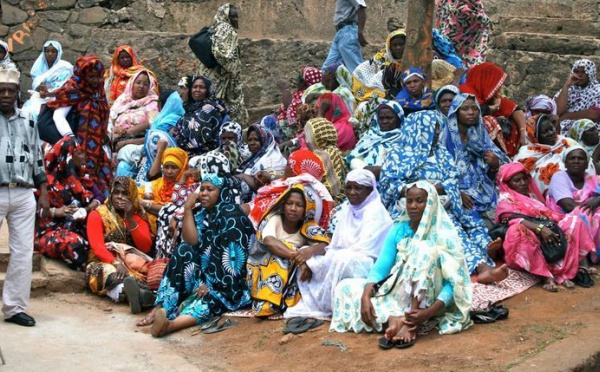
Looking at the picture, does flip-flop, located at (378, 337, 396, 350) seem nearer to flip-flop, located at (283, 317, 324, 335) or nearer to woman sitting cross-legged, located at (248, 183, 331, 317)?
flip-flop, located at (283, 317, 324, 335)

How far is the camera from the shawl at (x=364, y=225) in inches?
307

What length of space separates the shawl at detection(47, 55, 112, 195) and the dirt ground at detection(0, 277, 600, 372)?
1.65 meters

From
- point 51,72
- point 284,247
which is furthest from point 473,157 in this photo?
point 51,72

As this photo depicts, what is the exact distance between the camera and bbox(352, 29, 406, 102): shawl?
11.2 m

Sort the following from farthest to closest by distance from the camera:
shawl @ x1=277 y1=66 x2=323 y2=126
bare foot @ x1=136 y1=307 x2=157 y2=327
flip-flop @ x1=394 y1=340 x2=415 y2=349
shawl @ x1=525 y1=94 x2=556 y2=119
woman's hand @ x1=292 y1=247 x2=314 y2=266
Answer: shawl @ x1=277 y1=66 x2=323 y2=126
shawl @ x1=525 y1=94 x2=556 y2=119
bare foot @ x1=136 y1=307 x2=157 y2=327
woman's hand @ x1=292 y1=247 x2=314 y2=266
flip-flop @ x1=394 y1=340 x2=415 y2=349

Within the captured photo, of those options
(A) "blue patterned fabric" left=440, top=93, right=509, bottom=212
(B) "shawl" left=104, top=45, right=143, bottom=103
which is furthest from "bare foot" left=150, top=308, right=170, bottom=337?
(B) "shawl" left=104, top=45, right=143, bottom=103

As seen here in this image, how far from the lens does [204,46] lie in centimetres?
1220

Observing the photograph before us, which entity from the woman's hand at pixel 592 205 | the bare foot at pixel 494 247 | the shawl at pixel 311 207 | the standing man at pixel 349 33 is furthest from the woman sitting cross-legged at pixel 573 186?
the standing man at pixel 349 33

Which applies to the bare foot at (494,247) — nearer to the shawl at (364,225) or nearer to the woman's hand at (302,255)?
the shawl at (364,225)

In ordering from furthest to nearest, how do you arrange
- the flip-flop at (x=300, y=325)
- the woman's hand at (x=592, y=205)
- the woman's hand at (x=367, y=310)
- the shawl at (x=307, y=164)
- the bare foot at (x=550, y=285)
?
1. the shawl at (x=307, y=164)
2. the woman's hand at (x=592, y=205)
3. the bare foot at (x=550, y=285)
4. the flip-flop at (x=300, y=325)
5. the woman's hand at (x=367, y=310)

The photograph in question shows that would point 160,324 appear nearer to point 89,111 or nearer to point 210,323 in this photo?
point 210,323

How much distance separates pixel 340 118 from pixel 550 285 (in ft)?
10.9

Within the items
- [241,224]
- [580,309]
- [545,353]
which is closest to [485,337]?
[545,353]

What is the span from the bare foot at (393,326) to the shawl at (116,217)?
304 cm
